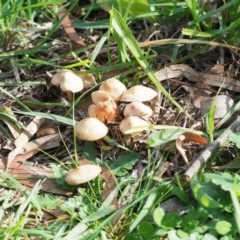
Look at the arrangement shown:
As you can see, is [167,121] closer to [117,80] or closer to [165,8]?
[117,80]

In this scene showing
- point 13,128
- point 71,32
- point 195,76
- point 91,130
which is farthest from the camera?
point 71,32

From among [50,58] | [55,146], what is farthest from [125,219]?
[50,58]

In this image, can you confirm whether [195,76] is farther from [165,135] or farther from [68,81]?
[68,81]

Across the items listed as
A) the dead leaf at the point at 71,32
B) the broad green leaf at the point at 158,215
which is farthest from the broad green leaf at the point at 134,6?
the broad green leaf at the point at 158,215

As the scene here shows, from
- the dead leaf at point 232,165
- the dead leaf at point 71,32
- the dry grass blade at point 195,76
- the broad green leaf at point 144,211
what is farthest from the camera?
the dead leaf at point 71,32

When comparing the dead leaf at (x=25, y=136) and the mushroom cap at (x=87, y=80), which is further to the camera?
the mushroom cap at (x=87, y=80)

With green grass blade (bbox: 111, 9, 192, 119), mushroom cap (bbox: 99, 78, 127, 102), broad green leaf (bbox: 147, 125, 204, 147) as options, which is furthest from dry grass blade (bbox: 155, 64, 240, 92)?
broad green leaf (bbox: 147, 125, 204, 147)

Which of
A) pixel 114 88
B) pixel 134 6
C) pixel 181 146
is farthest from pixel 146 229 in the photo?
pixel 134 6

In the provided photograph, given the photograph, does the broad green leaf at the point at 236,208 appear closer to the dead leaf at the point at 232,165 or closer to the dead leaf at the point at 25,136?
the dead leaf at the point at 232,165
